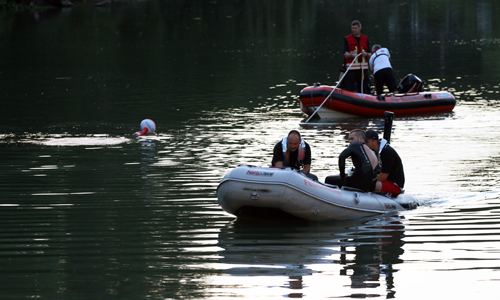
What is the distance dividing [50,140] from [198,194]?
253 inches

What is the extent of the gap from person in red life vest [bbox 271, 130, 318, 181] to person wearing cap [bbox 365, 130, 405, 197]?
Answer: 0.85 meters

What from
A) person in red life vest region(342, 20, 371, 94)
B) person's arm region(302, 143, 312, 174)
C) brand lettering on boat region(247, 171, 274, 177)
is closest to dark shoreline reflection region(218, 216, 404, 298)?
brand lettering on boat region(247, 171, 274, 177)

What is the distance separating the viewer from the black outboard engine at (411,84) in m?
19.6

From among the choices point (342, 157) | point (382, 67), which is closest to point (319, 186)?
point (342, 157)

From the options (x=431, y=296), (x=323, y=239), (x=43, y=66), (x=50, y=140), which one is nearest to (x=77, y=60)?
(x=43, y=66)

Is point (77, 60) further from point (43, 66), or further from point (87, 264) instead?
point (87, 264)

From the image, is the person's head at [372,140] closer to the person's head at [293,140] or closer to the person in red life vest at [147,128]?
the person's head at [293,140]

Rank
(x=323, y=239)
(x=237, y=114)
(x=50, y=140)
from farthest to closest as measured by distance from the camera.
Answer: (x=237, y=114), (x=50, y=140), (x=323, y=239)

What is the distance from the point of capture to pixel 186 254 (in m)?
7.87

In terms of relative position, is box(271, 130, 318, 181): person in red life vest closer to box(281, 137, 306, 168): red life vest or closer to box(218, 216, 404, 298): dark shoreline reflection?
box(281, 137, 306, 168): red life vest

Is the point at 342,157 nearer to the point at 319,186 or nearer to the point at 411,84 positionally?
the point at 319,186

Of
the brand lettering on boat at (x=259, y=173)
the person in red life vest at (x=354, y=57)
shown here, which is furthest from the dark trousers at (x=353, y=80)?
the brand lettering on boat at (x=259, y=173)

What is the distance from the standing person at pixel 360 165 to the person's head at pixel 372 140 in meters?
0.14

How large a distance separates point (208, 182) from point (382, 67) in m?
9.16
